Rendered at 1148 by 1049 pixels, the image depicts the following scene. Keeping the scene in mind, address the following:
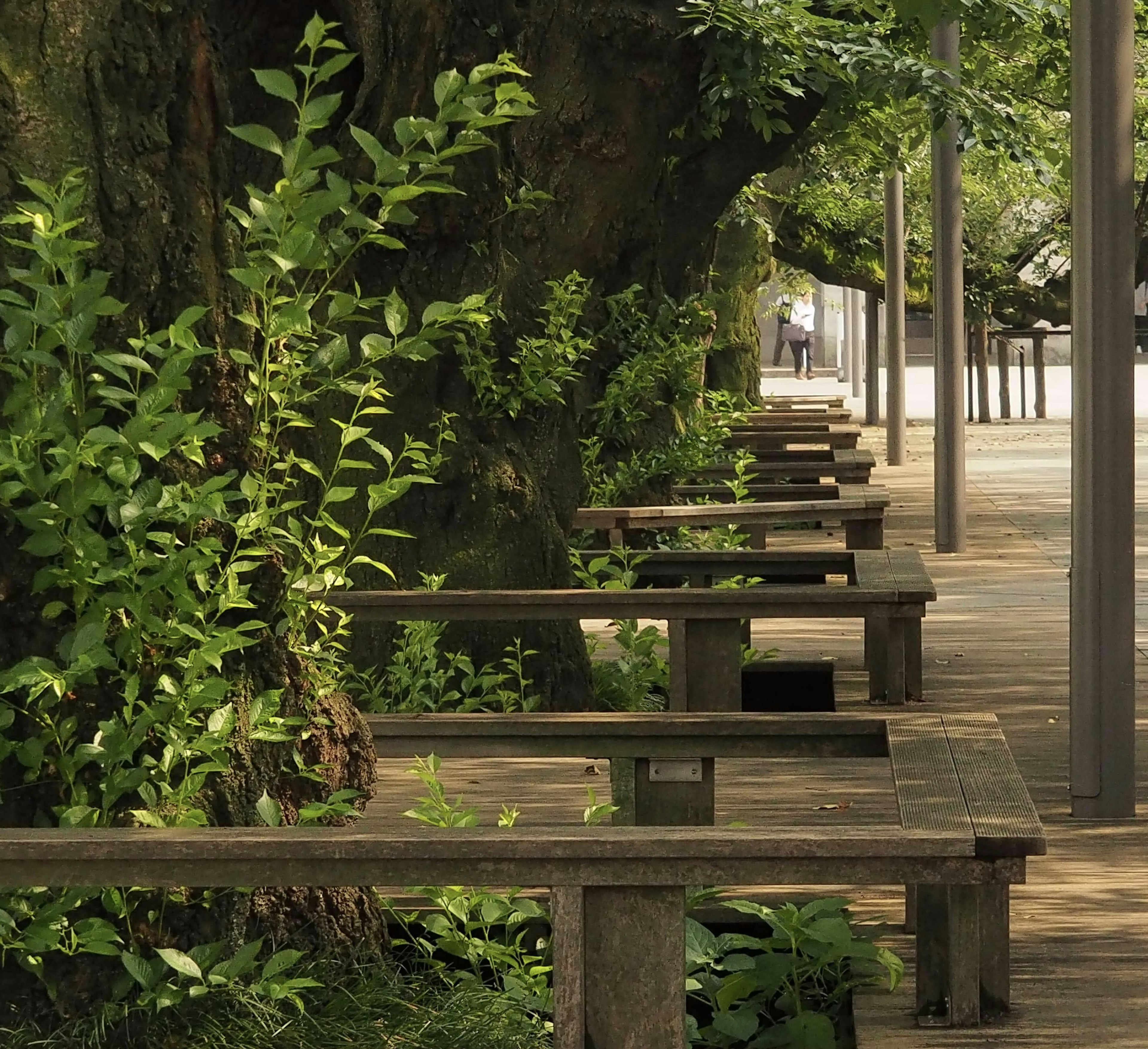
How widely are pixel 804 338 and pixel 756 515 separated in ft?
145

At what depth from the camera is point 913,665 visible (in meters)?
8.34

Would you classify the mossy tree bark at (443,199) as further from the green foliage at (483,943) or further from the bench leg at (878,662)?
the bench leg at (878,662)

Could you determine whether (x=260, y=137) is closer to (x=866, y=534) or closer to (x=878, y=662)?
(x=878, y=662)

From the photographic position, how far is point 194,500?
383 centimetres

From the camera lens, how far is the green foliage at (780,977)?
4.38 m

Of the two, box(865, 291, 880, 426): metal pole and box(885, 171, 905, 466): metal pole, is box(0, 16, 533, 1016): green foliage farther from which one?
box(865, 291, 880, 426): metal pole

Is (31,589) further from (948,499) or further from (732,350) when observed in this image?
(732,350)

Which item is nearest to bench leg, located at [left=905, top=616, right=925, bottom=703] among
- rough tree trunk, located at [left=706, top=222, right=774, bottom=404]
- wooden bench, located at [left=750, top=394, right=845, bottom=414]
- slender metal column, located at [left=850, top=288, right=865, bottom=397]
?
rough tree trunk, located at [left=706, top=222, right=774, bottom=404]

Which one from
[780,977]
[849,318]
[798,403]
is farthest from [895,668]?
[849,318]

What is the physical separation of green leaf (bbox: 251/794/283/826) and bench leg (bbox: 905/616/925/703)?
455 centimetres

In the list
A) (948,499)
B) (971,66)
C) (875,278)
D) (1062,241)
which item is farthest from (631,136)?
(1062,241)

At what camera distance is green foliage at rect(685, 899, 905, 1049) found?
4383 millimetres

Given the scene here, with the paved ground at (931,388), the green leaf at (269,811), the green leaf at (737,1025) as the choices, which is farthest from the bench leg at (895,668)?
the paved ground at (931,388)

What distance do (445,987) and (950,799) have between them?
3.79 ft
